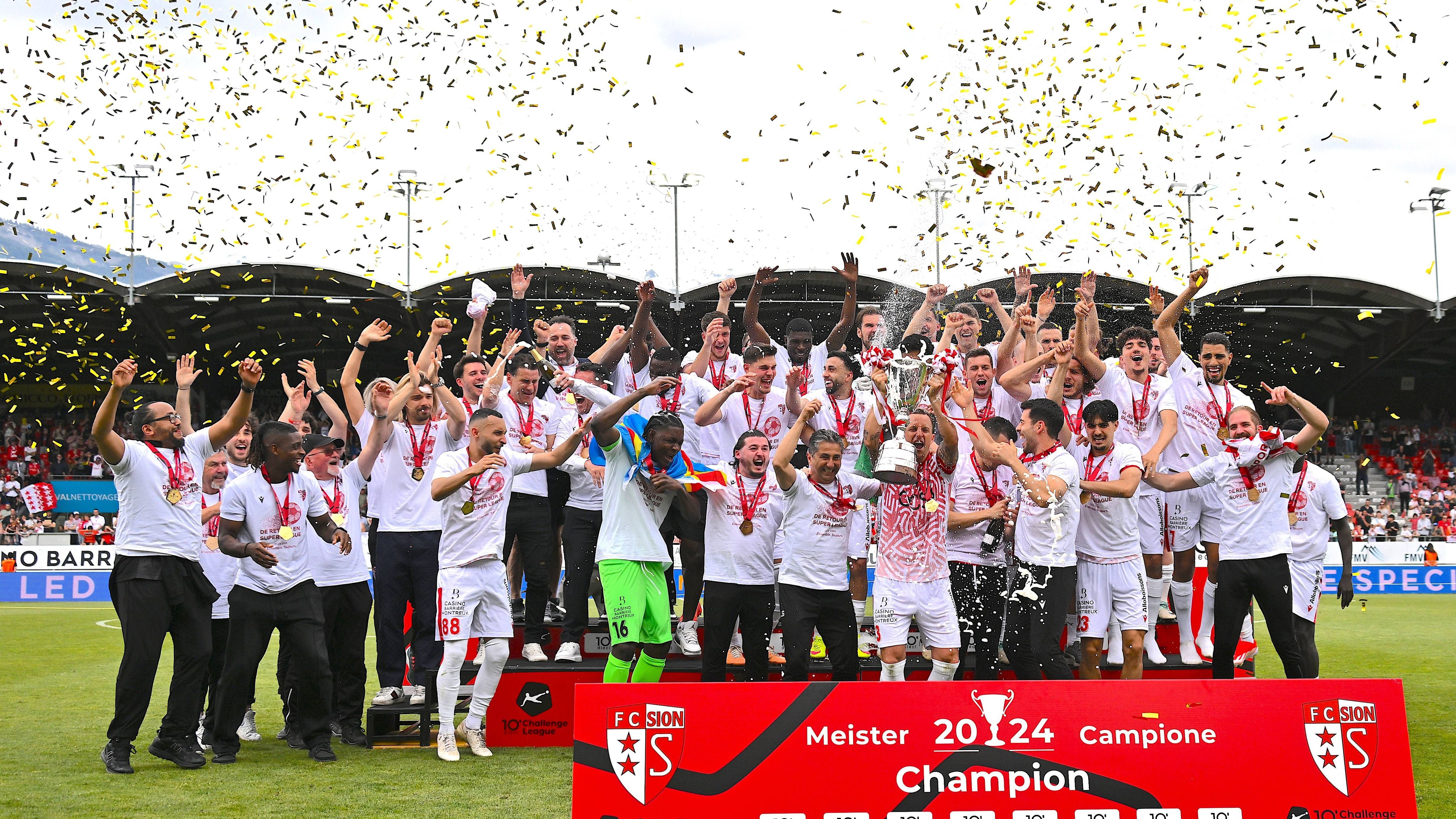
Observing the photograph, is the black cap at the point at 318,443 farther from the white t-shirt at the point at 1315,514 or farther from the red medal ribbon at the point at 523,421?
the white t-shirt at the point at 1315,514

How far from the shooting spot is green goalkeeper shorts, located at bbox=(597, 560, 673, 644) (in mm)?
7637

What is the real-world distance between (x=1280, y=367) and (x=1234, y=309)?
8.90 metres

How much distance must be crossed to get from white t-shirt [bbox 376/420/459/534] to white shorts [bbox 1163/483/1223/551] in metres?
5.77

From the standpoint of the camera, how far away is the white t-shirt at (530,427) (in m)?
9.14

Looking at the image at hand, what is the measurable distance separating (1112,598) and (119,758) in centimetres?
673

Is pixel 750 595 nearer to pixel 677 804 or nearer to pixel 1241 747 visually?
pixel 677 804

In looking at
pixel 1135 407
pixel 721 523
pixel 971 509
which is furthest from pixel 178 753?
pixel 1135 407

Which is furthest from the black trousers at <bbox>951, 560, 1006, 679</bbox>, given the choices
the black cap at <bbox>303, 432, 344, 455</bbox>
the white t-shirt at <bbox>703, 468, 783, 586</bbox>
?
the black cap at <bbox>303, 432, 344, 455</bbox>

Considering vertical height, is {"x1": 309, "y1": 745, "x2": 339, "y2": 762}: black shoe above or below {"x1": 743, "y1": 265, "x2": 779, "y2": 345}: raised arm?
below

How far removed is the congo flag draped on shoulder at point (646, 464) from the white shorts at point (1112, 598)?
2.66 metres

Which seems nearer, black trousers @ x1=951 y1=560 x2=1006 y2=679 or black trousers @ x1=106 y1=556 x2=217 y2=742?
black trousers @ x1=106 y1=556 x2=217 y2=742

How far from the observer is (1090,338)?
29.2 feet

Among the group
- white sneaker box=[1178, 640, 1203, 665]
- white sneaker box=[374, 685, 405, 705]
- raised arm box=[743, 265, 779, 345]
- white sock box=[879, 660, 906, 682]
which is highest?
raised arm box=[743, 265, 779, 345]

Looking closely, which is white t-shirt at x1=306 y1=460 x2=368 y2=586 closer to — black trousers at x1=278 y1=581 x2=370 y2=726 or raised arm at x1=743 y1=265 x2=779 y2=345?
black trousers at x1=278 y1=581 x2=370 y2=726
